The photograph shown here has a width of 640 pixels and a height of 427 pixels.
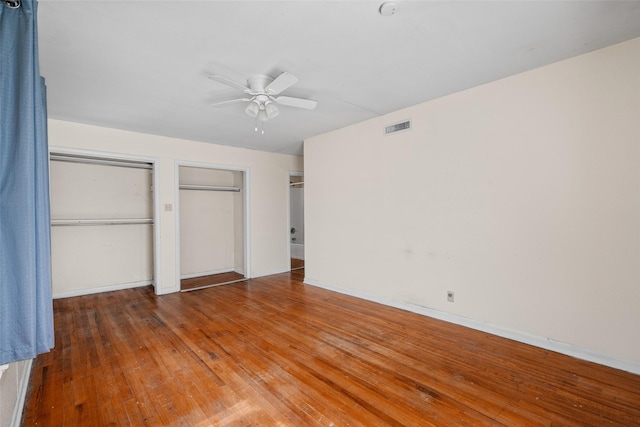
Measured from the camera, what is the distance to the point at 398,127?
12.0 feet

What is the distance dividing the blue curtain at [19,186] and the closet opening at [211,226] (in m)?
3.79

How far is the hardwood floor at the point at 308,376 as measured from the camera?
179cm

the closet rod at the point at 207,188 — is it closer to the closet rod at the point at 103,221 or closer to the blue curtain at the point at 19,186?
the closet rod at the point at 103,221

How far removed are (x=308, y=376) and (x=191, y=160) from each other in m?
4.00

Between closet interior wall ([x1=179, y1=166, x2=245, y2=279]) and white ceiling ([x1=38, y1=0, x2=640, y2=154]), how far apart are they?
2374 mm

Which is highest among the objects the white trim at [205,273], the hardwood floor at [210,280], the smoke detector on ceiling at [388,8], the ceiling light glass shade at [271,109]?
the smoke detector on ceiling at [388,8]

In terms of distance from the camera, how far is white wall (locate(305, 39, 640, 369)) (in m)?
2.26

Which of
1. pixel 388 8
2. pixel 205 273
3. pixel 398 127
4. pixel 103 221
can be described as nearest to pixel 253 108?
pixel 388 8

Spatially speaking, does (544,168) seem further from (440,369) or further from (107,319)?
(107,319)

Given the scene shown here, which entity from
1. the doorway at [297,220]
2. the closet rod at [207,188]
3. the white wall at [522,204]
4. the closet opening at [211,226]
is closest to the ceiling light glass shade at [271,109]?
the white wall at [522,204]

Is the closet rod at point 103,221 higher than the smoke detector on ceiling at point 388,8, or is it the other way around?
the smoke detector on ceiling at point 388,8

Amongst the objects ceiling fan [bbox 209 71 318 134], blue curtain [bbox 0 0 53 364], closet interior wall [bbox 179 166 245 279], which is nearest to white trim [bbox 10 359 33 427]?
blue curtain [bbox 0 0 53 364]

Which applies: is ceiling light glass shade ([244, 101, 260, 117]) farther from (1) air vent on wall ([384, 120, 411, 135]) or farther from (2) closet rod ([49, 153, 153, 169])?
(2) closet rod ([49, 153, 153, 169])

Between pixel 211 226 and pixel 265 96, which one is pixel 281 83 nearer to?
pixel 265 96
